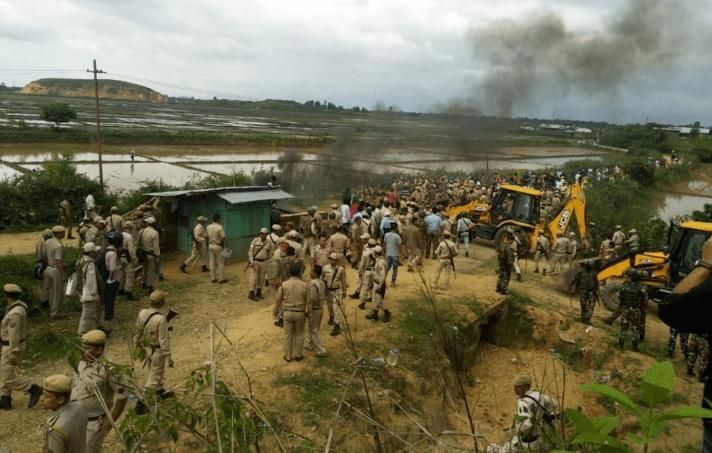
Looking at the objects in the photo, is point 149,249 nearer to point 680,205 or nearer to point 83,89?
point 680,205

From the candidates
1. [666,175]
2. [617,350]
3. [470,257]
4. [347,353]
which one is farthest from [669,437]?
[666,175]

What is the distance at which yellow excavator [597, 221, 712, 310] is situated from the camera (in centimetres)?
1078

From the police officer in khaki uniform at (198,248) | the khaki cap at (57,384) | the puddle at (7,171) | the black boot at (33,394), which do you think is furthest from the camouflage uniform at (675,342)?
the puddle at (7,171)

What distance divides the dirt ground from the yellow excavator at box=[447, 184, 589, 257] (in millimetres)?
Answer: 2833

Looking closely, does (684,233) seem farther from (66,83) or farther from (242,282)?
(66,83)

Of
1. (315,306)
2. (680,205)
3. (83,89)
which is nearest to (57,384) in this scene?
(315,306)

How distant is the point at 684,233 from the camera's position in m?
10.9

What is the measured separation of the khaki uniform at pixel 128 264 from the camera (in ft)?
33.0

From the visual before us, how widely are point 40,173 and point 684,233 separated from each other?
60.3 feet

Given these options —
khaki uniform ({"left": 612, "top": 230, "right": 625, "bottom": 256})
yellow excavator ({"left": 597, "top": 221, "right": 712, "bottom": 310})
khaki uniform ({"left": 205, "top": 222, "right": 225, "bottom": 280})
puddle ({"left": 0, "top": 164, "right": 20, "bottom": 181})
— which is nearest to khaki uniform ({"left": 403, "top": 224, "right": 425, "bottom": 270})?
khaki uniform ({"left": 205, "top": 222, "right": 225, "bottom": 280})

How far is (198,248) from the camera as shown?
1213 cm

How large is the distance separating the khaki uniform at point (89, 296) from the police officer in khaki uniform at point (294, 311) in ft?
9.27

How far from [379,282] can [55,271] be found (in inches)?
220

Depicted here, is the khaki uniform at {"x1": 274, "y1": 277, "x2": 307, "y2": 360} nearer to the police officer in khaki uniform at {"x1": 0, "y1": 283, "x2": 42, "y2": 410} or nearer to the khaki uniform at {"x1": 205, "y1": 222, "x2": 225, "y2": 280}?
the police officer in khaki uniform at {"x1": 0, "y1": 283, "x2": 42, "y2": 410}
